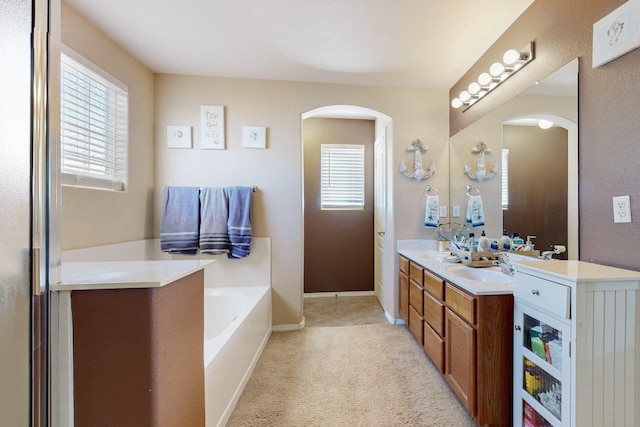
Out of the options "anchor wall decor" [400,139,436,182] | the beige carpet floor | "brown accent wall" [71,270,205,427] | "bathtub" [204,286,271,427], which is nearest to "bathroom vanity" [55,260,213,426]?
"brown accent wall" [71,270,205,427]

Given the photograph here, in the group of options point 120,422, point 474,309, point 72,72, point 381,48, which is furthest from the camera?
point 381,48

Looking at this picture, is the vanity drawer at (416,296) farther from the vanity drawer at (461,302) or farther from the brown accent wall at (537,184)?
the brown accent wall at (537,184)

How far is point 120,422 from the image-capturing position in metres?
0.79

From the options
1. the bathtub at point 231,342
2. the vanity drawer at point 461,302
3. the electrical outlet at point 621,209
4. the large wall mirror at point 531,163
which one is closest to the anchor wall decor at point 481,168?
the large wall mirror at point 531,163

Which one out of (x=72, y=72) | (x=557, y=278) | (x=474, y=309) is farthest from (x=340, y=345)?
(x=72, y=72)

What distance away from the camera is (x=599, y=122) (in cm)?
118

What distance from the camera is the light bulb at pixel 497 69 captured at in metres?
1.76

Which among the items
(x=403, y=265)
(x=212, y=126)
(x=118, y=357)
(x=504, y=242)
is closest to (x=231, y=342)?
(x=118, y=357)

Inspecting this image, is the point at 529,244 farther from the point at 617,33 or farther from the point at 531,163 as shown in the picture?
the point at 617,33

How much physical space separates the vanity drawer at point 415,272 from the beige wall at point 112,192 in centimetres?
240

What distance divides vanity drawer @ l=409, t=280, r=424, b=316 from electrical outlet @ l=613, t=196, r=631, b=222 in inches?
47.0

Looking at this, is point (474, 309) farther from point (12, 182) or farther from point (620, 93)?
point (12, 182)

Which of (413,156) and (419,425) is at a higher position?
(413,156)

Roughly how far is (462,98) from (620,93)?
1254 millimetres
